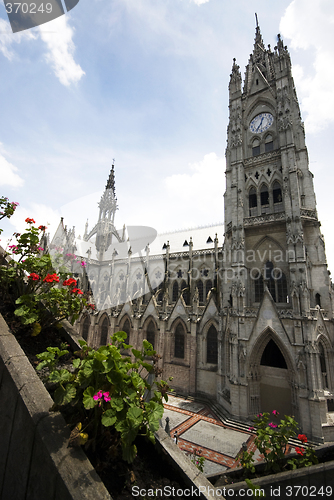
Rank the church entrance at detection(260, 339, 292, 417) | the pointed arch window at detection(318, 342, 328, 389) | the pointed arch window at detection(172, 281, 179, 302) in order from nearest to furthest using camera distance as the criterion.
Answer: the church entrance at detection(260, 339, 292, 417) < the pointed arch window at detection(318, 342, 328, 389) < the pointed arch window at detection(172, 281, 179, 302)

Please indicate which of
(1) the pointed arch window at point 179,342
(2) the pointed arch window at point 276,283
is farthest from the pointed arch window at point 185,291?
(2) the pointed arch window at point 276,283

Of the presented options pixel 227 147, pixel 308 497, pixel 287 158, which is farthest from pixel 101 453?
pixel 227 147

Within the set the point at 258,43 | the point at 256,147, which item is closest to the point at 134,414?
the point at 256,147

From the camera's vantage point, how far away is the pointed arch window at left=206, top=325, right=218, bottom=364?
2227cm

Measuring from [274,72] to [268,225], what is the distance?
701 inches

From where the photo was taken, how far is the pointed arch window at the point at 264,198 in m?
22.6

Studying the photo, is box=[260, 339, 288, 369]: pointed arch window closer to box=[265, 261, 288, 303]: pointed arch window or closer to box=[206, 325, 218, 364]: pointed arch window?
box=[265, 261, 288, 303]: pointed arch window

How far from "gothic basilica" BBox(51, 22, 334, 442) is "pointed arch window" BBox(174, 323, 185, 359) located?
0.09 m

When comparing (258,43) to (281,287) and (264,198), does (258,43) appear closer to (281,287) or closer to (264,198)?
(264,198)

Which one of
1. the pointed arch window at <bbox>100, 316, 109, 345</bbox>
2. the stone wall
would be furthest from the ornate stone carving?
the stone wall

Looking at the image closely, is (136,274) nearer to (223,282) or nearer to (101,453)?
(223,282)

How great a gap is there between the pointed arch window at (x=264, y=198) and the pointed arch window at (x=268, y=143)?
158 inches

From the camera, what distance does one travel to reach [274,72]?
26.0 m

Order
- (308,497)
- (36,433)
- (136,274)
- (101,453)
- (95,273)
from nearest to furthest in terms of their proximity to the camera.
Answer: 1. (36,433)
2. (101,453)
3. (308,497)
4. (136,274)
5. (95,273)
